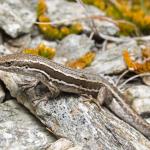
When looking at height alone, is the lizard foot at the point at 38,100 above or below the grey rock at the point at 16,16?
below

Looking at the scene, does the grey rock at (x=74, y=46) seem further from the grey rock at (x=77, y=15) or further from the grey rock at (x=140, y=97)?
the grey rock at (x=140, y=97)

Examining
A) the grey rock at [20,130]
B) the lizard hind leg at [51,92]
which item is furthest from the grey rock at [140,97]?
the grey rock at [20,130]

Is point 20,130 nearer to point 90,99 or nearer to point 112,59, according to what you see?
point 90,99

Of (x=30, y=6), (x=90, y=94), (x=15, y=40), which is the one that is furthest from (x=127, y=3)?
(x=90, y=94)

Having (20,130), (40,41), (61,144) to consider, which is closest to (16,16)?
(40,41)

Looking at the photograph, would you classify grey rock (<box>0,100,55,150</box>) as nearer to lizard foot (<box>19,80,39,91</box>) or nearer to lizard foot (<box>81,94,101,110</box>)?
lizard foot (<box>19,80,39,91</box>)

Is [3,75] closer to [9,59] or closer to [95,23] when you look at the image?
[9,59]
